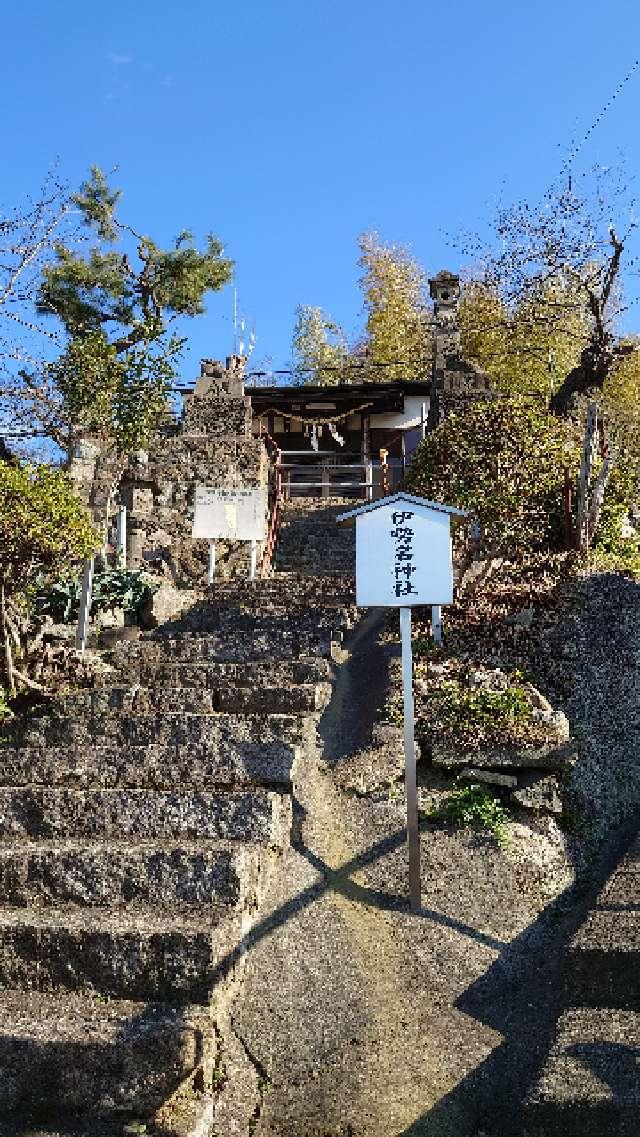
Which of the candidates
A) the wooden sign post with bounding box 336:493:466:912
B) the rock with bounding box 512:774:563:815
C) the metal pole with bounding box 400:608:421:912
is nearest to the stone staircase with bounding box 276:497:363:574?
the rock with bounding box 512:774:563:815

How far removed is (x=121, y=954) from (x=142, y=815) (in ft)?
3.87

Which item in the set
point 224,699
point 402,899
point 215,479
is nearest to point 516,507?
point 224,699

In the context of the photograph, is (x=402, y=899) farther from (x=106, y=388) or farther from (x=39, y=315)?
(x=39, y=315)

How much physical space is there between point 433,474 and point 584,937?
203 inches

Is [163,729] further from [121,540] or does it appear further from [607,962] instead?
[121,540]

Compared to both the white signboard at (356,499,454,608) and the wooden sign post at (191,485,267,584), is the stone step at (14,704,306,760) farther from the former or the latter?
the wooden sign post at (191,485,267,584)

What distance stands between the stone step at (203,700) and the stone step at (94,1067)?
9.20ft

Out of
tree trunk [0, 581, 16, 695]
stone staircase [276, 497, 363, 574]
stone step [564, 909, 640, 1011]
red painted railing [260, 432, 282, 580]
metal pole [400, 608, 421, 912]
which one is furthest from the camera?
stone staircase [276, 497, 363, 574]

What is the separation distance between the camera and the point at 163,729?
609 centimetres

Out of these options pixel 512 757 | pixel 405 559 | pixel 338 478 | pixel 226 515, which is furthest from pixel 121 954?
pixel 338 478

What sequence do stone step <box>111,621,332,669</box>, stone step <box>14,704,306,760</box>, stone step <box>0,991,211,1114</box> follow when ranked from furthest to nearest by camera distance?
stone step <box>111,621,332,669</box>, stone step <box>14,704,306,760</box>, stone step <box>0,991,211,1114</box>

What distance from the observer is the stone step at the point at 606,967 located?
4.05 metres

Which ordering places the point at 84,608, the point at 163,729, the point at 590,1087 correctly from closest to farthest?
the point at 590,1087 < the point at 163,729 < the point at 84,608

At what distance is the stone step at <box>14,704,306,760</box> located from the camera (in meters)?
5.88
